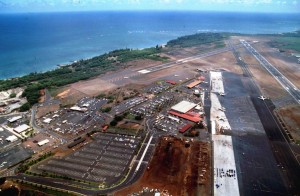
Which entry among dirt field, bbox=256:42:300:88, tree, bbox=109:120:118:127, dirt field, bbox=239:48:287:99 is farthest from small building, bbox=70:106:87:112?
dirt field, bbox=256:42:300:88

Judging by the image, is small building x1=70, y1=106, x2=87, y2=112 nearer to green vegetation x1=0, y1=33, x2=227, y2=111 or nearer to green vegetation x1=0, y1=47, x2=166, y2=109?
green vegetation x1=0, y1=33, x2=227, y2=111

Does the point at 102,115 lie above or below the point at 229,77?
below

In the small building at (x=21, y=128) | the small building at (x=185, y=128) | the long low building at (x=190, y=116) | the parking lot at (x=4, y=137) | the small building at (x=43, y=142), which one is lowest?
the parking lot at (x=4, y=137)

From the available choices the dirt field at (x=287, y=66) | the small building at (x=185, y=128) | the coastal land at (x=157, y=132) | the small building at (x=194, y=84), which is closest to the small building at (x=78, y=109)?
the coastal land at (x=157, y=132)

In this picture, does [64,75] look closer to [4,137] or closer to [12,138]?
[4,137]

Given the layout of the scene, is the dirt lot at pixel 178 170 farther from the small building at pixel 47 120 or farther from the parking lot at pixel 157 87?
the parking lot at pixel 157 87

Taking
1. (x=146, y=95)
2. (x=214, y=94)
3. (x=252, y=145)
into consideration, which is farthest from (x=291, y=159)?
(x=146, y=95)

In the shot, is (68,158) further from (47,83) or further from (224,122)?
(47,83)
